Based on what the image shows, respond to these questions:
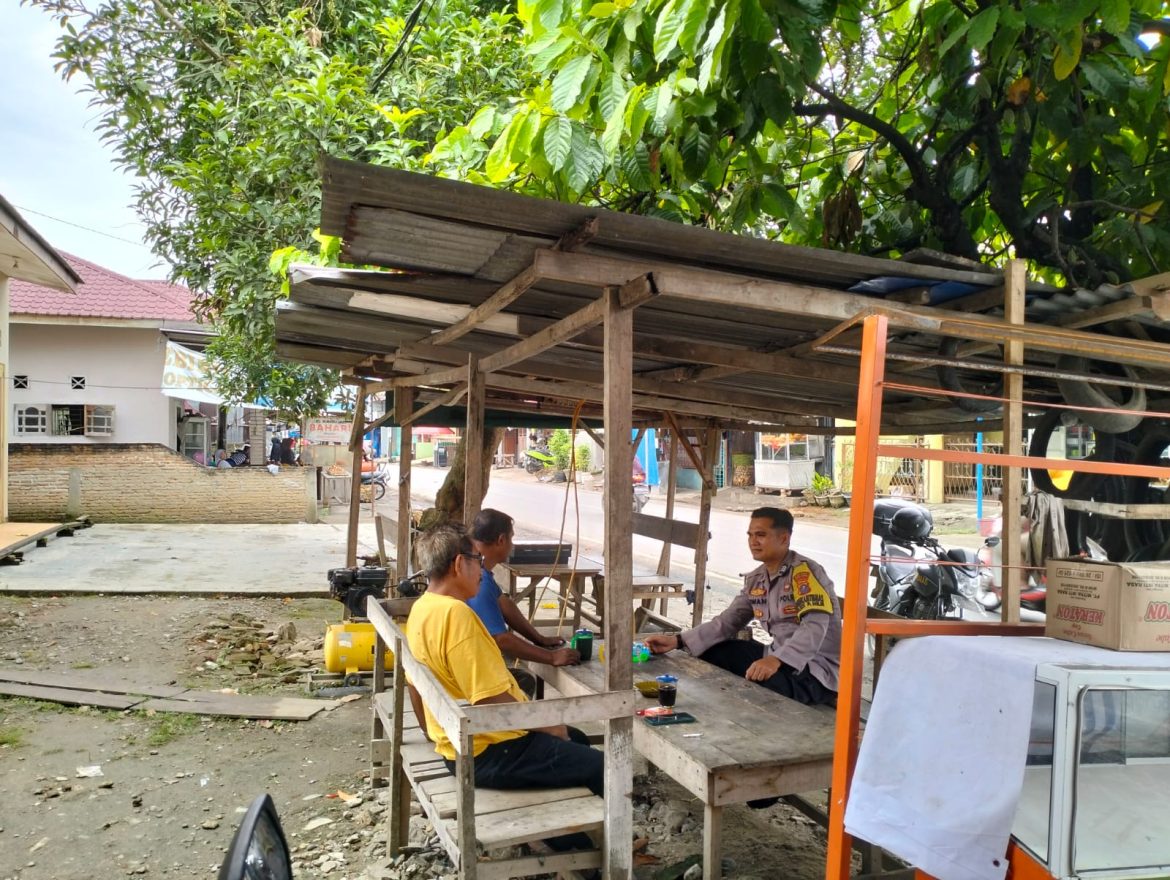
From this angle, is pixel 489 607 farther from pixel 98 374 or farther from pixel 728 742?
pixel 98 374

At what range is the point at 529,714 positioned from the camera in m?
2.98

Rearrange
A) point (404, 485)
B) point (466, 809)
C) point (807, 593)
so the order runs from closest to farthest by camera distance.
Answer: point (466, 809) < point (807, 593) < point (404, 485)

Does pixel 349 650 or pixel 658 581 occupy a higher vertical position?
pixel 658 581

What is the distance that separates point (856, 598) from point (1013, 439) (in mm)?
1112

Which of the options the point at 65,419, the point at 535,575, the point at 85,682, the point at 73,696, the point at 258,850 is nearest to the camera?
the point at 258,850

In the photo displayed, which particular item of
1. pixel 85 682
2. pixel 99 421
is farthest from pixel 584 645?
pixel 99 421

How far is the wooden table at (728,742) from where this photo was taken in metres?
3.09

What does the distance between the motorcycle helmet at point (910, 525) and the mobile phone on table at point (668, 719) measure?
18.1 feet

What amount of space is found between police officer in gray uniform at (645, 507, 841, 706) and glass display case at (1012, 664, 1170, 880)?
62.9 inches

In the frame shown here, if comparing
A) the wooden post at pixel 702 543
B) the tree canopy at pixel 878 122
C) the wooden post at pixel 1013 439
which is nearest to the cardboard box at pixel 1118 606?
→ the wooden post at pixel 1013 439

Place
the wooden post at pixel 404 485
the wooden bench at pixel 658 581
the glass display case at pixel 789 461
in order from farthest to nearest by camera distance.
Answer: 1. the glass display case at pixel 789 461
2. the wooden post at pixel 404 485
3. the wooden bench at pixel 658 581

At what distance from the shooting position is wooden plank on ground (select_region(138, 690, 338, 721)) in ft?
20.6

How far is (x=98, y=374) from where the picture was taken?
18.7m

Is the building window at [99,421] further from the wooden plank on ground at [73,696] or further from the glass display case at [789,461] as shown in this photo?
the glass display case at [789,461]
